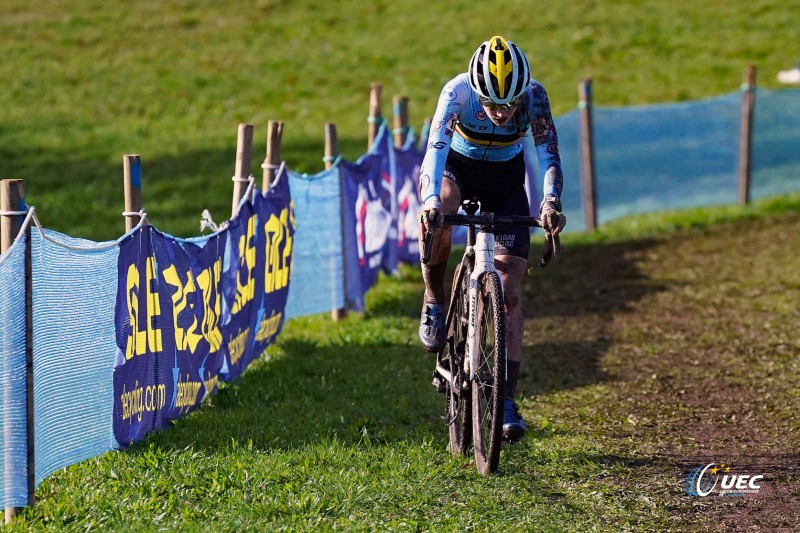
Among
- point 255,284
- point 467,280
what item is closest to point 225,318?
point 255,284

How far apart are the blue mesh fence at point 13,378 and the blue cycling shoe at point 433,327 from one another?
2.47 m

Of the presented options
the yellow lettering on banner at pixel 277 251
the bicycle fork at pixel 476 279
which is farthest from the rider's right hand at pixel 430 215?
the yellow lettering on banner at pixel 277 251

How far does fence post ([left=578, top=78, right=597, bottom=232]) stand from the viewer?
17.7 meters

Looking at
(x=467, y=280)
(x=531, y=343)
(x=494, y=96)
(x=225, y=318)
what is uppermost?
(x=494, y=96)

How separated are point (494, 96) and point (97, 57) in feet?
88.2

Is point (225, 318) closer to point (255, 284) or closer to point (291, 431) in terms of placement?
point (255, 284)

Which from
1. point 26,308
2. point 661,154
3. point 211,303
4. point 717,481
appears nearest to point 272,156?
point 211,303

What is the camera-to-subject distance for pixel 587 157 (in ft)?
57.9

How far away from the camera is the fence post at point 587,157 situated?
1769 centimetres

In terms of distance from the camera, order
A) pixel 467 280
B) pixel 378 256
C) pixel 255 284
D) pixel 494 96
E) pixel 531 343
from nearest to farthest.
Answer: pixel 494 96 → pixel 467 280 → pixel 255 284 → pixel 531 343 → pixel 378 256

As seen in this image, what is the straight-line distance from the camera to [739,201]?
755 inches

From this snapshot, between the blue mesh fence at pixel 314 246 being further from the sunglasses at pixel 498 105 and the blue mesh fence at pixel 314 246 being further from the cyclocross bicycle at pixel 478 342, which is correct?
the sunglasses at pixel 498 105

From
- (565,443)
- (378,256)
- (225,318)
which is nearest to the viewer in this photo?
(565,443)

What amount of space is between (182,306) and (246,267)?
5.07 feet
